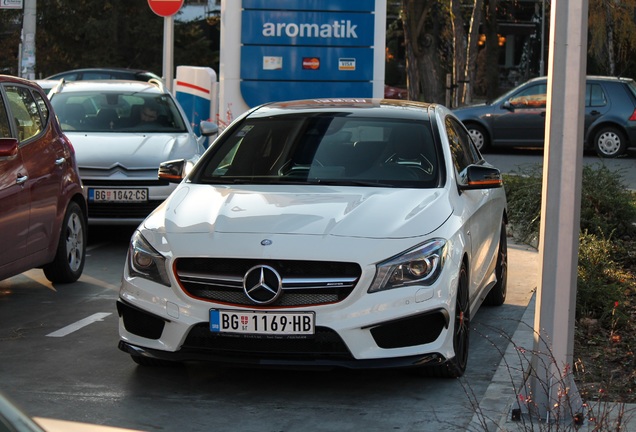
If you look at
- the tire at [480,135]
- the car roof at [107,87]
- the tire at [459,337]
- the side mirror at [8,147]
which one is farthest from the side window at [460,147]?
the tire at [480,135]

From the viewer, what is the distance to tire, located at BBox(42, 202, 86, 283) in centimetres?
927

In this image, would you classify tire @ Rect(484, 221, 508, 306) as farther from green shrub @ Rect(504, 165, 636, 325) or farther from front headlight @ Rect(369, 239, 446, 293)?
front headlight @ Rect(369, 239, 446, 293)

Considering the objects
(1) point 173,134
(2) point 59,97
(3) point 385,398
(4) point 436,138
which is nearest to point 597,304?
(4) point 436,138

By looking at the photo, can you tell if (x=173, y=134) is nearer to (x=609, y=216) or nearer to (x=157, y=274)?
(x=609, y=216)

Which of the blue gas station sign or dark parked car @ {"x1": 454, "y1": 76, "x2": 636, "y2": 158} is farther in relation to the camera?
dark parked car @ {"x1": 454, "y1": 76, "x2": 636, "y2": 158}

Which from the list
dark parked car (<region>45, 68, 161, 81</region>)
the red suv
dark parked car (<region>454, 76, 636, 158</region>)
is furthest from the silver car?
dark parked car (<region>45, 68, 161, 81</region>)

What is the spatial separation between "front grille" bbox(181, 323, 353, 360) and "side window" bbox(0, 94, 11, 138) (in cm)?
321

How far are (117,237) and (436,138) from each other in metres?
5.78

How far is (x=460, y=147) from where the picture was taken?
799 centimetres

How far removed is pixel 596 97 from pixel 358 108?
53.6 ft

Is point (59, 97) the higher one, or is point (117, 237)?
point (59, 97)

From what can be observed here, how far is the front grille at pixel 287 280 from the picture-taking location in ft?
19.3

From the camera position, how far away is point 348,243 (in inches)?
237

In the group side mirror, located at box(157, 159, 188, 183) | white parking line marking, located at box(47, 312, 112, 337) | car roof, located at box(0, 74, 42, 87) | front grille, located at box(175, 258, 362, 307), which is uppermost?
car roof, located at box(0, 74, 42, 87)
